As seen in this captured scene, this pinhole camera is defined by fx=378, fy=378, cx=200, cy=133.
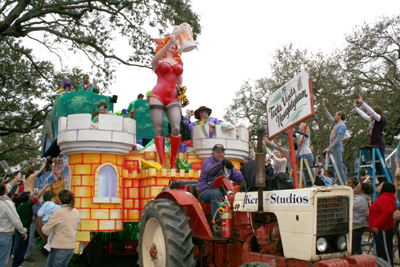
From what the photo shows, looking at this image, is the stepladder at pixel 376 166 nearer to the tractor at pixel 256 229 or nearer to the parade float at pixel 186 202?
the parade float at pixel 186 202

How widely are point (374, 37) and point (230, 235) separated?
19655 millimetres

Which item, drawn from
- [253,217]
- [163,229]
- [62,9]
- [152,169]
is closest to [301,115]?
[253,217]

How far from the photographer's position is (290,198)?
3.61 meters

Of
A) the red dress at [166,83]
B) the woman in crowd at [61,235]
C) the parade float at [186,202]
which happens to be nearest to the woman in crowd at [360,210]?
the parade float at [186,202]

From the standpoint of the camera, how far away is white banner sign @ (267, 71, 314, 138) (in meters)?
4.29

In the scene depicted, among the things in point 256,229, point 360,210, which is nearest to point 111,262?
point 256,229

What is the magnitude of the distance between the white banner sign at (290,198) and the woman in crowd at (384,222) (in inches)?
90.1

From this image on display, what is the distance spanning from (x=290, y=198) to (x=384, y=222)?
245cm

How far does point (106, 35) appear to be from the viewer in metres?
15.5

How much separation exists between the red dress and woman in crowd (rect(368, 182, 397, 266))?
383 cm

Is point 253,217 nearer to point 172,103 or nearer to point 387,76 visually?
point 172,103

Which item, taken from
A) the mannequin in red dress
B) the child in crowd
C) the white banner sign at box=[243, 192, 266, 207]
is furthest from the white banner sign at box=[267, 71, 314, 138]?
the child in crowd

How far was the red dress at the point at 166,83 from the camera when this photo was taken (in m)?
6.99

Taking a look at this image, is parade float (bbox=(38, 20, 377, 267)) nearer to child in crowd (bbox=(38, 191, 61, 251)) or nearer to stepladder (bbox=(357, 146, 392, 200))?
child in crowd (bbox=(38, 191, 61, 251))
